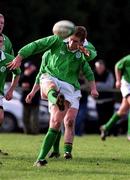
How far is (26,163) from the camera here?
1251cm

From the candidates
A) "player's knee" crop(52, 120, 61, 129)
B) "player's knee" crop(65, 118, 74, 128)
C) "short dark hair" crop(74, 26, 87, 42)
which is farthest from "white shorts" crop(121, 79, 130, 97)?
"player's knee" crop(52, 120, 61, 129)

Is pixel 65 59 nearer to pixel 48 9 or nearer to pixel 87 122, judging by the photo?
pixel 87 122

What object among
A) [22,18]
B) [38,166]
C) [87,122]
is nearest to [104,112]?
[87,122]

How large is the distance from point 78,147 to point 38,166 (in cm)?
455

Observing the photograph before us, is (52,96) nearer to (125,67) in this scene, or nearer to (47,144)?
(47,144)

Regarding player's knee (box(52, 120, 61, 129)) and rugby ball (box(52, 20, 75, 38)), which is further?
rugby ball (box(52, 20, 75, 38))

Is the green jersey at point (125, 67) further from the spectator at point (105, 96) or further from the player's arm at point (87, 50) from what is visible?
the spectator at point (105, 96)

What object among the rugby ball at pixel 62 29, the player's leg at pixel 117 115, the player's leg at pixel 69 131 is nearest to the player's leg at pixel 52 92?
the rugby ball at pixel 62 29

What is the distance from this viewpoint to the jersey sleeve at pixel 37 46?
1171 centimetres

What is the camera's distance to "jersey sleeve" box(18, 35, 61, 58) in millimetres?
11711

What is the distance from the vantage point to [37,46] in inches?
467

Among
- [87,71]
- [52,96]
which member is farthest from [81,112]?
[52,96]

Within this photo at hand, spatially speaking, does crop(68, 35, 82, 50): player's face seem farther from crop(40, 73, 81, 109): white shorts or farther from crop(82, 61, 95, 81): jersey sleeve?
crop(40, 73, 81, 109): white shorts

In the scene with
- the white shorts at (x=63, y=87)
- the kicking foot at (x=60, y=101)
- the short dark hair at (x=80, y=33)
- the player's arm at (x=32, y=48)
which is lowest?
the kicking foot at (x=60, y=101)
